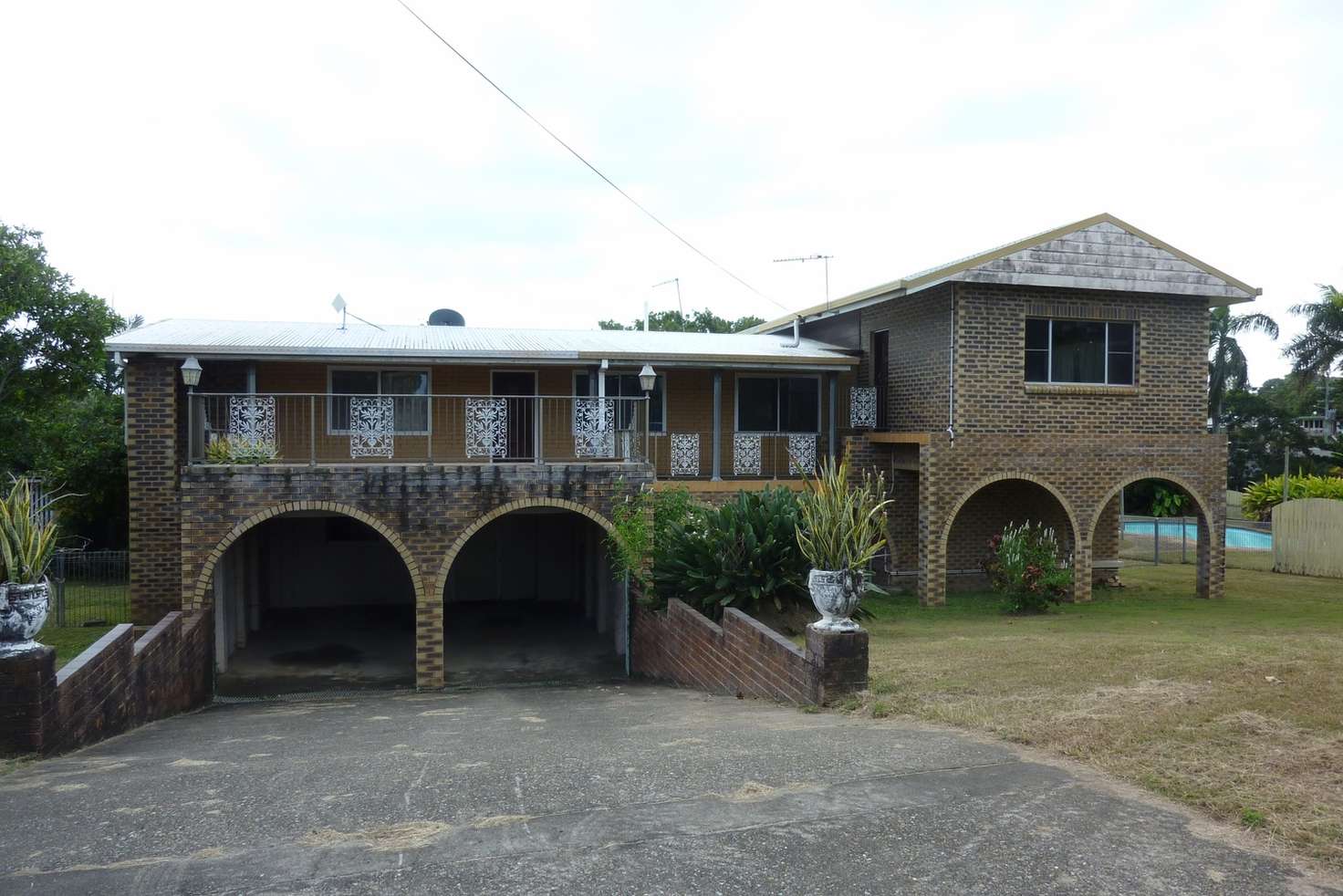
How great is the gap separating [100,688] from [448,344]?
8.90 m

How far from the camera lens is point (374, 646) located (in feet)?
54.0

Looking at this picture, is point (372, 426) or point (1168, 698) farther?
point (372, 426)

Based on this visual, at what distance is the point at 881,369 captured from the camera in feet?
61.2

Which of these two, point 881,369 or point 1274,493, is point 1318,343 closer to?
point 1274,493

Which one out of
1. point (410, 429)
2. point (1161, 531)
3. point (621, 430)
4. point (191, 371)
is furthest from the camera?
point (1161, 531)

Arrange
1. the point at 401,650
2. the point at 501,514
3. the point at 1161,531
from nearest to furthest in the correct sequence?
the point at 501,514
the point at 401,650
the point at 1161,531

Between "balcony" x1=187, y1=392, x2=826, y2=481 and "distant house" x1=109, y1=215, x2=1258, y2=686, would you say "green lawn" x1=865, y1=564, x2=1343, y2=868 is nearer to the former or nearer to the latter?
"distant house" x1=109, y1=215, x2=1258, y2=686

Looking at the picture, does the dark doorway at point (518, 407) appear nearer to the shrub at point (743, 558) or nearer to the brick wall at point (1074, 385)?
the shrub at point (743, 558)

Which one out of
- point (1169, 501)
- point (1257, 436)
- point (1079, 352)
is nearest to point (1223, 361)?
point (1257, 436)

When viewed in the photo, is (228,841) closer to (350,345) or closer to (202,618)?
(202,618)

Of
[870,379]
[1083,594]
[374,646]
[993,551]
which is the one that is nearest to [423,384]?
[374,646]

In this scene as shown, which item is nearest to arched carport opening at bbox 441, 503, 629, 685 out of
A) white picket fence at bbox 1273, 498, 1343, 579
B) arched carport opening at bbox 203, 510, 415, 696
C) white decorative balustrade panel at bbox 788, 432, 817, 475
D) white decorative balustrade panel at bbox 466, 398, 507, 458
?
arched carport opening at bbox 203, 510, 415, 696

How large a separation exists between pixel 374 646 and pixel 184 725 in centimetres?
662

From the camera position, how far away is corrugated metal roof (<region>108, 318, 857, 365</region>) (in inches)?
580
